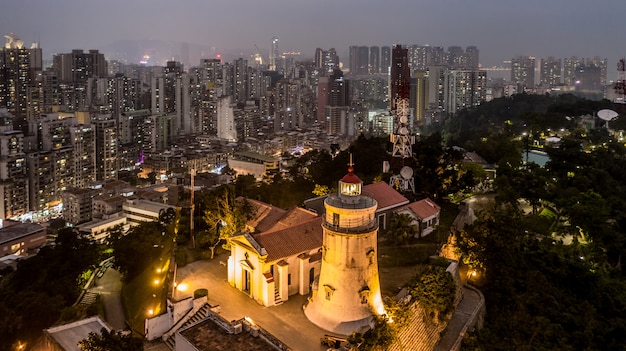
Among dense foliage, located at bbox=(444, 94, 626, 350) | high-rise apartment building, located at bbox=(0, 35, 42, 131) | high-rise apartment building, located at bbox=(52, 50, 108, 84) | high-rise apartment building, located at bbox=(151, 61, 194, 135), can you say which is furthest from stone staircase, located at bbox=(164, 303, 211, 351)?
high-rise apartment building, located at bbox=(52, 50, 108, 84)

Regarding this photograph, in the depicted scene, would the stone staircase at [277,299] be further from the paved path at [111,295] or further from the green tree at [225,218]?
the paved path at [111,295]

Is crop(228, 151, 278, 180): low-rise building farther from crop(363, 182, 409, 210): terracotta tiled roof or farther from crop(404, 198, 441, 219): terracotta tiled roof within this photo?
crop(404, 198, 441, 219): terracotta tiled roof

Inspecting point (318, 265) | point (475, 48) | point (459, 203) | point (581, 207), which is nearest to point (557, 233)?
point (581, 207)

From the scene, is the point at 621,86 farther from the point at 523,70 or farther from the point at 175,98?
the point at 523,70

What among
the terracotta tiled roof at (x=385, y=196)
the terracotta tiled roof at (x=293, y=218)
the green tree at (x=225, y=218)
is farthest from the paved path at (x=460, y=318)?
the green tree at (x=225, y=218)

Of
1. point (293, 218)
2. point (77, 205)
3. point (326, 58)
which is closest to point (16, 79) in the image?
point (77, 205)

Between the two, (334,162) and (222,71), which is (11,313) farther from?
(222,71)
